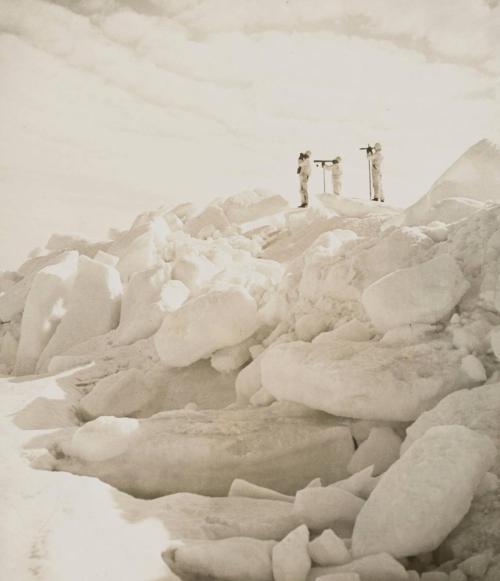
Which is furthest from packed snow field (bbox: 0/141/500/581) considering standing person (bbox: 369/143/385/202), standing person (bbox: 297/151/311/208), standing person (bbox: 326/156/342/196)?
standing person (bbox: 326/156/342/196)

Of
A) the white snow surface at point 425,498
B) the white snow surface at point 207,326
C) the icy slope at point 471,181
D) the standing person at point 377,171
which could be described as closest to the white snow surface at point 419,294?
the white snow surface at point 425,498

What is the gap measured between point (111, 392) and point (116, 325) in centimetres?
241

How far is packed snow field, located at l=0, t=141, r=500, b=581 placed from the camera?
6.90ft

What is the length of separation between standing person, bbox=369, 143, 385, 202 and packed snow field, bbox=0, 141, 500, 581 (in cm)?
723

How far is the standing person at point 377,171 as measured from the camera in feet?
43.2

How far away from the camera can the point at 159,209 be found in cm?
1747

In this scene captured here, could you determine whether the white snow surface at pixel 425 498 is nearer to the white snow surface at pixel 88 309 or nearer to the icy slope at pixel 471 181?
the icy slope at pixel 471 181

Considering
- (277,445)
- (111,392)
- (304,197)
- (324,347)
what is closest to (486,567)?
(277,445)

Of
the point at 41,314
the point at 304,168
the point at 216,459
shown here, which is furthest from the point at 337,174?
the point at 216,459

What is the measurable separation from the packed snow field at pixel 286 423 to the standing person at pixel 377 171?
7225 mm

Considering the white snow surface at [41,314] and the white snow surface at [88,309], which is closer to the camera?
the white snow surface at [88,309]

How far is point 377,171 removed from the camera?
1330 cm

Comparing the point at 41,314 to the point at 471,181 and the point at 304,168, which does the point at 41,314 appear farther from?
the point at 304,168

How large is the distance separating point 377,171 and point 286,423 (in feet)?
36.8
